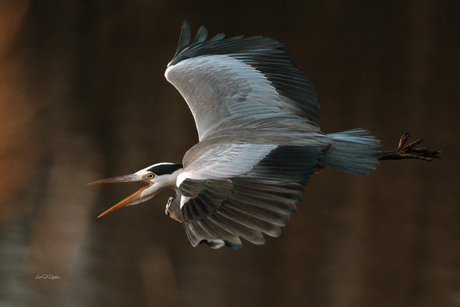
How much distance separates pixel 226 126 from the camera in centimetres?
116

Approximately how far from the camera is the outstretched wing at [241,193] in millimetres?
743

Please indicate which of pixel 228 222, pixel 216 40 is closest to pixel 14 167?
pixel 216 40

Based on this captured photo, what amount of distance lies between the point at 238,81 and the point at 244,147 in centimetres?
36

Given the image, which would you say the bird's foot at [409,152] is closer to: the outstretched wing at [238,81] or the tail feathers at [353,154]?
the tail feathers at [353,154]

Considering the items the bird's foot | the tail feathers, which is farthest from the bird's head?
the bird's foot

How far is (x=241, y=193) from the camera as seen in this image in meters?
0.80

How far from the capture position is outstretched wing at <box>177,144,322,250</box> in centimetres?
74

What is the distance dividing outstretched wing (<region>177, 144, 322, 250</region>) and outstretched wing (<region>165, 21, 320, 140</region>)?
275mm

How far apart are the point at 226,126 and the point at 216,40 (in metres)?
0.41

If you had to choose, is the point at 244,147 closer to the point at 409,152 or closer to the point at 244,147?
the point at 244,147
